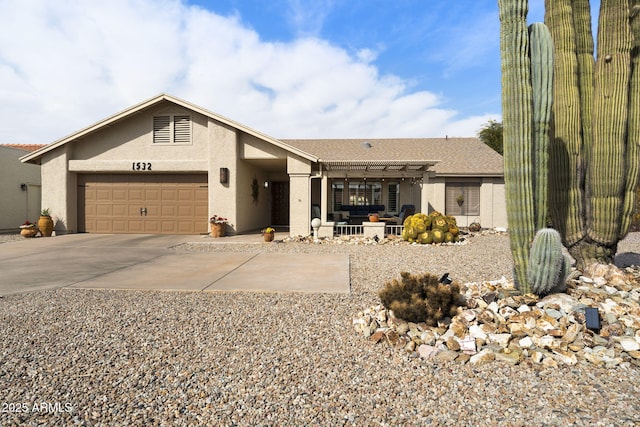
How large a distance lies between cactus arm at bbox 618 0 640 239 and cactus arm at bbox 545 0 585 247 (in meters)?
0.57

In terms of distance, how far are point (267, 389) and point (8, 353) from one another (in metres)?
2.69

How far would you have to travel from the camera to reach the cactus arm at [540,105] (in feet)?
14.0

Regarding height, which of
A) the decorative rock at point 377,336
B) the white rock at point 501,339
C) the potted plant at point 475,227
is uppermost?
the potted plant at point 475,227

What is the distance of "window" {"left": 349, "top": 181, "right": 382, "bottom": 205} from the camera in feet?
58.0

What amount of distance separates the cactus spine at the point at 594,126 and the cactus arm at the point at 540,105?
1.24 metres

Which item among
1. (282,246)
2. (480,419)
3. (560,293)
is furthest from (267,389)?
(282,246)

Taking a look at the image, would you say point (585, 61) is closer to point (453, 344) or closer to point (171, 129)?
point (453, 344)

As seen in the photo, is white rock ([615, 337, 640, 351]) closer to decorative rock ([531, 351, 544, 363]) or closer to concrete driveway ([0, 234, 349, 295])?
decorative rock ([531, 351, 544, 363])

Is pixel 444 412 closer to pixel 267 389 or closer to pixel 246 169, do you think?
pixel 267 389

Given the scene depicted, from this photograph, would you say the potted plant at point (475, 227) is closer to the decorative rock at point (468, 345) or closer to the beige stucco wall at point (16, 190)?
the decorative rock at point (468, 345)

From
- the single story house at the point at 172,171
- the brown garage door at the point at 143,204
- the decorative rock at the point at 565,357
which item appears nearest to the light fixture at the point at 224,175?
Result: the single story house at the point at 172,171

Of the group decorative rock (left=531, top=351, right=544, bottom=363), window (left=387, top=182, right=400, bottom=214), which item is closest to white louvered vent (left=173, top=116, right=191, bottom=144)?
window (left=387, top=182, right=400, bottom=214)

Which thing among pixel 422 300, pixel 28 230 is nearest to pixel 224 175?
pixel 28 230

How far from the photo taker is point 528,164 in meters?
4.18
